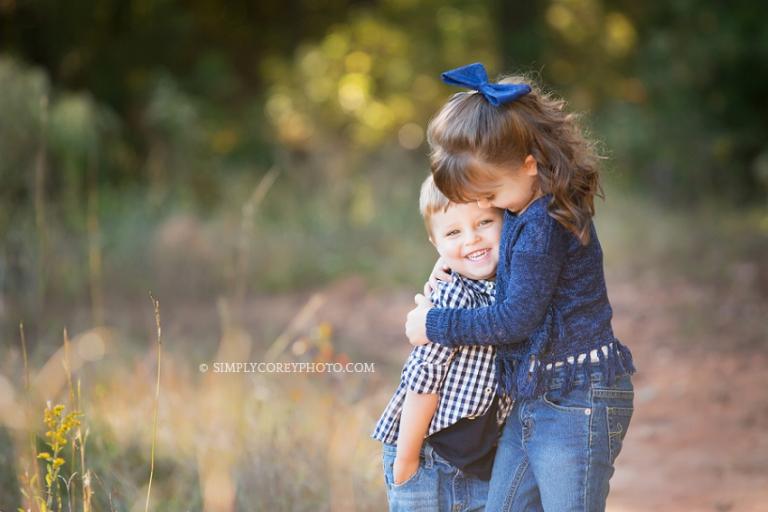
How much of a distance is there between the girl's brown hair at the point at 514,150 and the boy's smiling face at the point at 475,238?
0.06m

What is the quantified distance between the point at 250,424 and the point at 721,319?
418 centimetres

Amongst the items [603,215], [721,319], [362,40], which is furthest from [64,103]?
[362,40]

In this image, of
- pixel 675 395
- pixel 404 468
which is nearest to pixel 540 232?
pixel 404 468

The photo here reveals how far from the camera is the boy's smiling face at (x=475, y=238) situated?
2492 millimetres

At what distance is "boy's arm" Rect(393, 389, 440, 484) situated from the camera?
2.44 metres

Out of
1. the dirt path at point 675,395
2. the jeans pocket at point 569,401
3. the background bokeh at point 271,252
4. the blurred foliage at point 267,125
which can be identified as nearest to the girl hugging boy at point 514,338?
the jeans pocket at point 569,401

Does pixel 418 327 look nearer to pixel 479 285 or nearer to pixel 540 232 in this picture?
pixel 479 285

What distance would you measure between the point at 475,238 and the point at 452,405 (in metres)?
0.45

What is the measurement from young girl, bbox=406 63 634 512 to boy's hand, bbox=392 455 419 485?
216mm

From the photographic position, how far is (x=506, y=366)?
2469mm

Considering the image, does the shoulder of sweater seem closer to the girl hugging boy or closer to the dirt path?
the girl hugging boy

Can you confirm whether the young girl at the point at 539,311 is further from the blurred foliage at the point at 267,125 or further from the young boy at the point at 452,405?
the blurred foliage at the point at 267,125

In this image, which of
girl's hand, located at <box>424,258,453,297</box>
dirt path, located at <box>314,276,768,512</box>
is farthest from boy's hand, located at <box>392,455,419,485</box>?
dirt path, located at <box>314,276,768,512</box>

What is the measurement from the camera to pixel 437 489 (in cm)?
250
